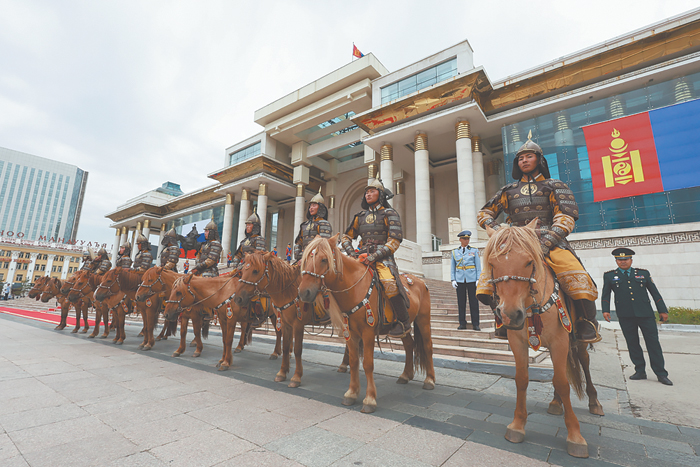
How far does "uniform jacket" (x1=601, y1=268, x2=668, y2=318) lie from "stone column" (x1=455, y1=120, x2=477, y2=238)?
42.9ft

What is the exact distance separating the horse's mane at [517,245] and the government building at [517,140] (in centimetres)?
1348

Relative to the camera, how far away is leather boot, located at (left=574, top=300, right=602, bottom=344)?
310cm

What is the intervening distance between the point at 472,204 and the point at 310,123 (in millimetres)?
17571

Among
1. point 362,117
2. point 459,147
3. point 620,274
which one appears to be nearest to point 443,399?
point 620,274

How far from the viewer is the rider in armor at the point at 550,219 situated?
310cm

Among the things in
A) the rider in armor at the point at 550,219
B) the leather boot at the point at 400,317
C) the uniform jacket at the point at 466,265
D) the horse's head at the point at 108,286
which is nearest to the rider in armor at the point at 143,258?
the horse's head at the point at 108,286

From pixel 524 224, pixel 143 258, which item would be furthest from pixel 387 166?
pixel 524 224

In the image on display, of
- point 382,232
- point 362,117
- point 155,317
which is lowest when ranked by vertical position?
point 155,317

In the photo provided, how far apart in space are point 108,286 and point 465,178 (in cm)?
1813

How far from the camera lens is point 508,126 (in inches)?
737

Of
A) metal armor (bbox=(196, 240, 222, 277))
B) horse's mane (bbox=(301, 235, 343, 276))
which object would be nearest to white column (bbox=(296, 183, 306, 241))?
metal armor (bbox=(196, 240, 222, 277))

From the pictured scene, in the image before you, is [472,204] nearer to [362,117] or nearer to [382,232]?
[362,117]

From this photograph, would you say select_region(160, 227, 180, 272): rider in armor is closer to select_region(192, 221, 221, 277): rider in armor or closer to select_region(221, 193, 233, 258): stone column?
select_region(192, 221, 221, 277): rider in armor

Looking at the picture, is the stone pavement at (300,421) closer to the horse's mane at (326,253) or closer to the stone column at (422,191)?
the horse's mane at (326,253)
